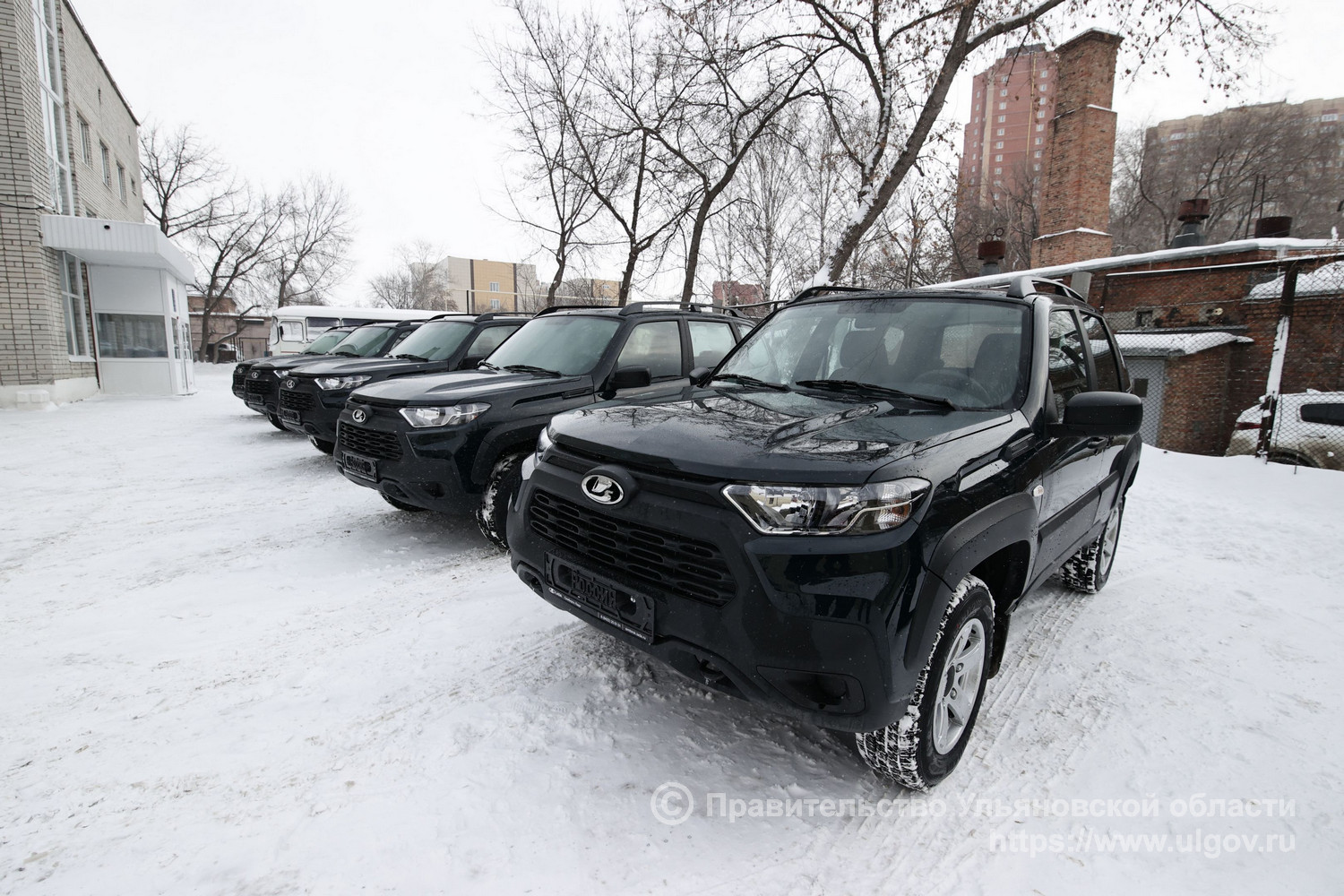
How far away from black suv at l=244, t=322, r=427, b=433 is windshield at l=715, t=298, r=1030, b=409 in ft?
25.0

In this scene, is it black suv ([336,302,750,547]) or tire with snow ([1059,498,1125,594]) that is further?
black suv ([336,302,750,547])

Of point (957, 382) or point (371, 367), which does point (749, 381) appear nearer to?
point (957, 382)

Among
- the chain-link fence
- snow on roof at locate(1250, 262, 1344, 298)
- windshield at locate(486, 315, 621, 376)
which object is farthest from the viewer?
the chain-link fence

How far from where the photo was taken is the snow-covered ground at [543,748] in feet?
6.68

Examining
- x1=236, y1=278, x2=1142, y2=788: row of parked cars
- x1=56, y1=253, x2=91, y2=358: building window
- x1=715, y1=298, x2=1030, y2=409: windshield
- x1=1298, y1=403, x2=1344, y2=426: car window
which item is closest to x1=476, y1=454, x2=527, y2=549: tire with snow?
x1=236, y1=278, x2=1142, y2=788: row of parked cars

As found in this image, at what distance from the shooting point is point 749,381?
11.6 ft

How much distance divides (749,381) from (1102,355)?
2552 mm

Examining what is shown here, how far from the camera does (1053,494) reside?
3.03 m

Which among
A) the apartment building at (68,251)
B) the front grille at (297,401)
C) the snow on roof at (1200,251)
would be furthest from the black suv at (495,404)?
the apartment building at (68,251)

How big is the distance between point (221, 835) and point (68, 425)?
1251 cm

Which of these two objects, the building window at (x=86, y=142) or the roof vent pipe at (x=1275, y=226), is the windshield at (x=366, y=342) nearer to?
the building window at (x=86, y=142)

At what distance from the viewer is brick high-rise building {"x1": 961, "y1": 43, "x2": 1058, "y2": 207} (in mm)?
13086

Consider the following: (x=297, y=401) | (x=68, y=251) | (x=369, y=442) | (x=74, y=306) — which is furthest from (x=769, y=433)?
(x=74, y=306)

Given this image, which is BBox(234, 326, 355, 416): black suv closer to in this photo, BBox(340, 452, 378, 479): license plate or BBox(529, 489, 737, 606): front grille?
BBox(340, 452, 378, 479): license plate
